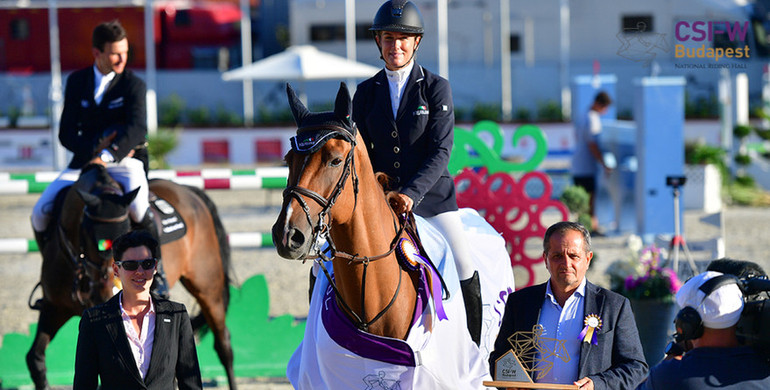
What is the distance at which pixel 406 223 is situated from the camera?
401 cm

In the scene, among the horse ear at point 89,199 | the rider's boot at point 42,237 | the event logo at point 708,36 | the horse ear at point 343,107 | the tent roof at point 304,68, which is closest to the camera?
the horse ear at point 343,107

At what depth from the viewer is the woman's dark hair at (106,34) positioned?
18.8 ft

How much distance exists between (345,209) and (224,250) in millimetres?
3580

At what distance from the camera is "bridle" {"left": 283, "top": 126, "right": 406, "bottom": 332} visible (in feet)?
10.7

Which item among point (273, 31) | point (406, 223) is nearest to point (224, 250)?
point (406, 223)

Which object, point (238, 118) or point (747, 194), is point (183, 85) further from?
point (747, 194)

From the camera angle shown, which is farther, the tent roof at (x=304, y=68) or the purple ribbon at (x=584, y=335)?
the tent roof at (x=304, y=68)

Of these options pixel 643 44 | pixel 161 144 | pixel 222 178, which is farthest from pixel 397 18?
pixel 161 144

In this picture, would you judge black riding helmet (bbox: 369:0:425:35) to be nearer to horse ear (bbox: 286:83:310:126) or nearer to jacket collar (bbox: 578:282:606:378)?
Result: horse ear (bbox: 286:83:310:126)

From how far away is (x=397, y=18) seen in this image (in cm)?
421

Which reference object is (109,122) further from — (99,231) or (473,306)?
(473,306)

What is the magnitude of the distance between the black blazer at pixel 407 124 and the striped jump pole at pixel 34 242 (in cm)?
282

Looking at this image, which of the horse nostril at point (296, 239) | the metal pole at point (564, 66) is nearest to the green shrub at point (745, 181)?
the metal pole at point (564, 66)

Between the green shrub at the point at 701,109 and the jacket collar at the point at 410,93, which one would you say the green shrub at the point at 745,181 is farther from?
the jacket collar at the point at 410,93
